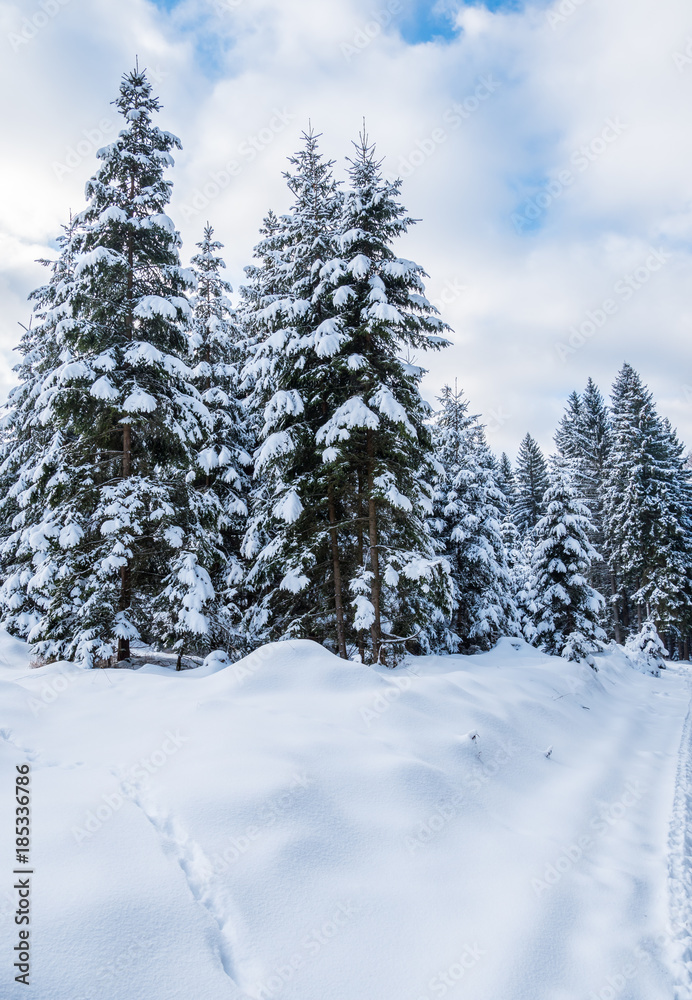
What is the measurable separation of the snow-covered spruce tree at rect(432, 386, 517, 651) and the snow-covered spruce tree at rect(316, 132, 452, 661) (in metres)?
7.44

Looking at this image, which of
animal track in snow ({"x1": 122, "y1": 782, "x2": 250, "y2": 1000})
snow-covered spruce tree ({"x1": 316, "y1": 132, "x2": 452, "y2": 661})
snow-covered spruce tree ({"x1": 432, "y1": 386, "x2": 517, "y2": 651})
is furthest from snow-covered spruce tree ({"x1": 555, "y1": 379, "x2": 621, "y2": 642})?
animal track in snow ({"x1": 122, "y1": 782, "x2": 250, "y2": 1000})

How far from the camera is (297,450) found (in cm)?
1212

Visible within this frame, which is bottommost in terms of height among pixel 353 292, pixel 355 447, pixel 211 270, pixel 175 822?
pixel 175 822

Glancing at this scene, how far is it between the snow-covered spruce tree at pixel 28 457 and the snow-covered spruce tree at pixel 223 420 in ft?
12.0

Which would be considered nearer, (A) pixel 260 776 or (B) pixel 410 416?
(A) pixel 260 776

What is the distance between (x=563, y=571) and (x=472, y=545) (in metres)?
4.44

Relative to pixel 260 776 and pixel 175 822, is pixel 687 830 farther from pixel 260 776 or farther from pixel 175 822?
pixel 175 822

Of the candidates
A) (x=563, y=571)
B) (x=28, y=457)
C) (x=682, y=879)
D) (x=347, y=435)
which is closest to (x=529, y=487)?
(x=563, y=571)

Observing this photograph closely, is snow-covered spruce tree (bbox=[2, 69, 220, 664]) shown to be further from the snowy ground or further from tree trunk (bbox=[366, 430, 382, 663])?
tree trunk (bbox=[366, 430, 382, 663])

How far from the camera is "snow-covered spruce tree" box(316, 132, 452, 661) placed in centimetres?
1070

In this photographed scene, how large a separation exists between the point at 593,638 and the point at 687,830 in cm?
1575

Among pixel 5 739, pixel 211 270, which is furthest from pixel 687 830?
pixel 211 270

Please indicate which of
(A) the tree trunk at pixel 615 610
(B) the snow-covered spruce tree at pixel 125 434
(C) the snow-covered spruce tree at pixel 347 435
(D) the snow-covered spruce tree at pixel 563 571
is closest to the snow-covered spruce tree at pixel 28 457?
(B) the snow-covered spruce tree at pixel 125 434

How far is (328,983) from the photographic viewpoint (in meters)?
3.25
